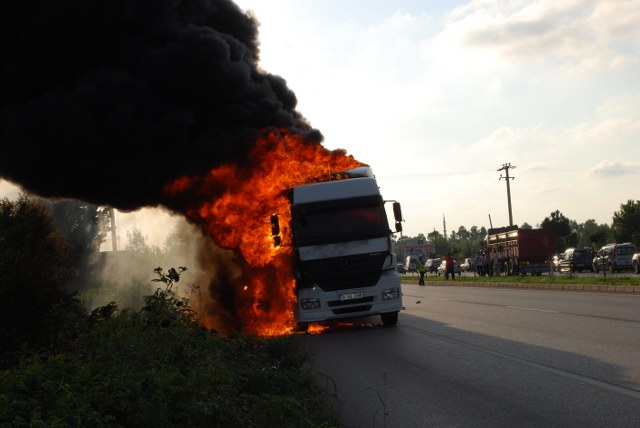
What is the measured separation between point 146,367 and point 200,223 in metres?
8.19

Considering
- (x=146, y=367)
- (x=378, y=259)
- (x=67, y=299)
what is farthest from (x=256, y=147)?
(x=146, y=367)

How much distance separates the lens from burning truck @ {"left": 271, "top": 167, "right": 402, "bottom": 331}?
15.0 m

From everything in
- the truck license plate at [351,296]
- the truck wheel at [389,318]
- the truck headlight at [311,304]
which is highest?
the truck license plate at [351,296]

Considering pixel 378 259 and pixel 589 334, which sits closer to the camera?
pixel 589 334

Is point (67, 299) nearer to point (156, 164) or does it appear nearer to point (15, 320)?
point (15, 320)

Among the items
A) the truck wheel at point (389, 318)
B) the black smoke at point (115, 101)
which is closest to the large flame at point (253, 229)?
the black smoke at point (115, 101)

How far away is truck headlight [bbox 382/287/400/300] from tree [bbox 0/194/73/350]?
260 inches

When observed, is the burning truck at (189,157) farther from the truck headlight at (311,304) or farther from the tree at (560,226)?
the tree at (560,226)

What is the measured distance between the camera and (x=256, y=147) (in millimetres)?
15312

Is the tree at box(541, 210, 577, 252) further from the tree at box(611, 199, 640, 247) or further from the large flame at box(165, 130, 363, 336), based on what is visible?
the large flame at box(165, 130, 363, 336)

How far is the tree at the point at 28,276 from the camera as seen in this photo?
383 inches

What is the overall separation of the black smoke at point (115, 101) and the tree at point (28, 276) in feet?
8.85

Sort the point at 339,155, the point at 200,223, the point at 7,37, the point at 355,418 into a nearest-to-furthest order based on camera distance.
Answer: the point at 355,418
the point at 7,37
the point at 200,223
the point at 339,155

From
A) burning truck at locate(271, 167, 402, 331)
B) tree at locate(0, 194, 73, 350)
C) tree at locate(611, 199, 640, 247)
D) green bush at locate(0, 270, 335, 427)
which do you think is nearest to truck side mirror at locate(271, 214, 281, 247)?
burning truck at locate(271, 167, 402, 331)
